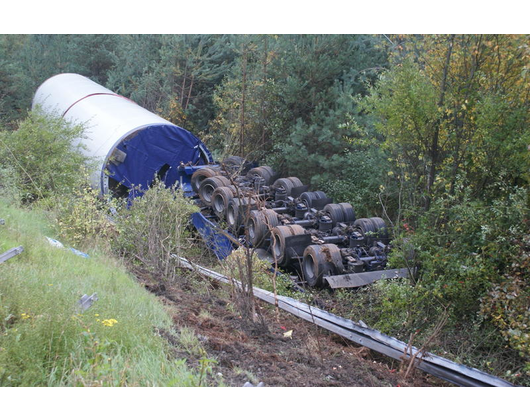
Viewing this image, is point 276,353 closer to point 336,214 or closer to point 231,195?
point 336,214

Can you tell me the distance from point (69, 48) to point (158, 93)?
23.2ft

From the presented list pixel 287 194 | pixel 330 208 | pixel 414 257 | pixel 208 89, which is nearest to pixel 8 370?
pixel 414 257

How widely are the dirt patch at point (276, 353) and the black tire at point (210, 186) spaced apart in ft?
15.4

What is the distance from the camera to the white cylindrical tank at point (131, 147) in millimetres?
12055

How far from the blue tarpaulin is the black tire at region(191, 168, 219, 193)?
3.26 ft

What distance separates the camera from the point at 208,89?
68.1 ft

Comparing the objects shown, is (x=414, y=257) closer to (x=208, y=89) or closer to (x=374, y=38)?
(x=374, y=38)

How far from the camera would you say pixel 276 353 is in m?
4.54

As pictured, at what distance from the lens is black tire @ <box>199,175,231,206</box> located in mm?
10789

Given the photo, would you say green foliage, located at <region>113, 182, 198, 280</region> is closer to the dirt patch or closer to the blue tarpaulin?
the dirt patch

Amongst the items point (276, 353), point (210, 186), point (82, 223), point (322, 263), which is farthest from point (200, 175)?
point (276, 353)

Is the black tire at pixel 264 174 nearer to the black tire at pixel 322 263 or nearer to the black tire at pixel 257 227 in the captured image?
the black tire at pixel 257 227

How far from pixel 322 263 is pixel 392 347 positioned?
2657 mm

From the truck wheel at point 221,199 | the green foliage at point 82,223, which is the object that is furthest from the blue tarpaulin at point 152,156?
the green foliage at point 82,223
